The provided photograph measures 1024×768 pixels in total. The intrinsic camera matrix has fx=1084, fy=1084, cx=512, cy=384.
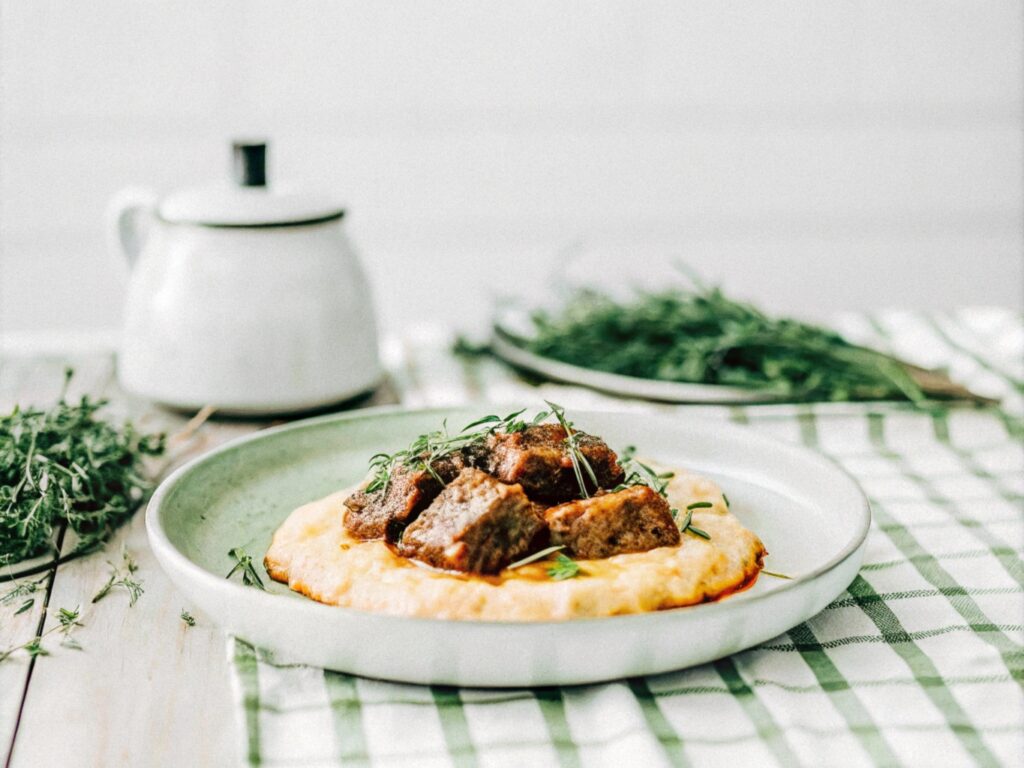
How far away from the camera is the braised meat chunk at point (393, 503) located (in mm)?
1604

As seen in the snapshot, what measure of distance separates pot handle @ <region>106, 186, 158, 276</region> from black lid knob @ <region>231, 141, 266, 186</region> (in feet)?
0.83

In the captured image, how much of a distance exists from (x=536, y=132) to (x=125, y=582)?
12.1 feet

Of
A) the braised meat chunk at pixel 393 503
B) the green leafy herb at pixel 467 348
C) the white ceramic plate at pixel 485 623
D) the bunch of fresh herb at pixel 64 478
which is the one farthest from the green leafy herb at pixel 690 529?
the green leafy herb at pixel 467 348

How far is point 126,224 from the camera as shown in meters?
2.71

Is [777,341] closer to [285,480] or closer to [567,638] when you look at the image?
[285,480]

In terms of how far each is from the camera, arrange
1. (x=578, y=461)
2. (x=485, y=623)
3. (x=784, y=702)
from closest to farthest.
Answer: (x=485, y=623) → (x=784, y=702) → (x=578, y=461)

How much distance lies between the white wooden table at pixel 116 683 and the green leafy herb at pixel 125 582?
1cm

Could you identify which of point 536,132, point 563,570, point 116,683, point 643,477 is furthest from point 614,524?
point 536,132

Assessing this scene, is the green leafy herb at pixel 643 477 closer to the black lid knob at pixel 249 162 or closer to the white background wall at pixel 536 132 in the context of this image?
the black lid knob at pixel 249 162

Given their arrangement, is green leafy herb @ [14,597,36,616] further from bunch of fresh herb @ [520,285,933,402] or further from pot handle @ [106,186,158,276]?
bunch of fresh herb @ [520,285,933,402]

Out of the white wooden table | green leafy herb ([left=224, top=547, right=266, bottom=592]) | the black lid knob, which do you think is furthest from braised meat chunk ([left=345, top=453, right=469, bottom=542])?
the black lid knob

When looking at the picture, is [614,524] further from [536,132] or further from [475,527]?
[536,132]

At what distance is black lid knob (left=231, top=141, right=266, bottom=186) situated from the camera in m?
2.50

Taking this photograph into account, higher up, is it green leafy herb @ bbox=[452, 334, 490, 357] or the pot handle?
the pot handle
